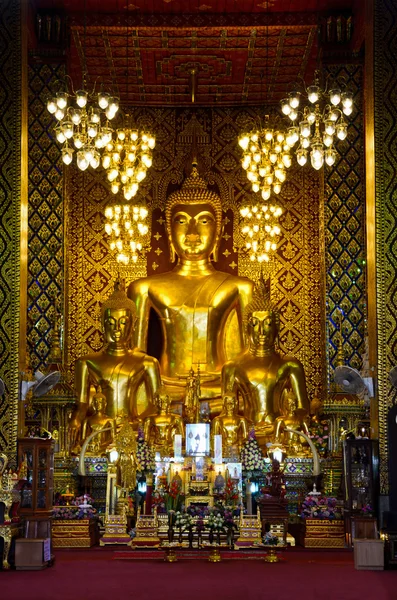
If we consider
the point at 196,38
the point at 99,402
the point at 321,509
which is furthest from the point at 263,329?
the point at 196,38

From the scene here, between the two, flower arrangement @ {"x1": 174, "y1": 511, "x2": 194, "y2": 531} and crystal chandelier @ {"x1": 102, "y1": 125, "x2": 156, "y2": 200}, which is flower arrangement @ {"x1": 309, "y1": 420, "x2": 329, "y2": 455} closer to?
flower arrangement @ {"x1": 174, "y1": 511, "x2": 194, "y2": 531}

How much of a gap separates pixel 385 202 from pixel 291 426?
11.0 feet

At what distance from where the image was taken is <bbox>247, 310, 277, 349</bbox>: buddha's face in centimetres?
1375

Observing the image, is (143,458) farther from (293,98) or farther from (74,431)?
(293,98)

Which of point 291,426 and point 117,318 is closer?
point 291,426

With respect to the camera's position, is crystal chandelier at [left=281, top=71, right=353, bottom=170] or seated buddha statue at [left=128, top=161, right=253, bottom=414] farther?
seated buddha statue at [left=128, top=161, right=253, bottom=414]

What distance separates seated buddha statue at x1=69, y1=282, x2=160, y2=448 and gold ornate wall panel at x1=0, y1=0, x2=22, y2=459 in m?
3.16

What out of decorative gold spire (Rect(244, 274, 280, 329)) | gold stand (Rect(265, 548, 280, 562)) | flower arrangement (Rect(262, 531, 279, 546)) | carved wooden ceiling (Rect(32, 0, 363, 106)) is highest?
carved wooden ceiling (Rect(32, 0, 363, 106))

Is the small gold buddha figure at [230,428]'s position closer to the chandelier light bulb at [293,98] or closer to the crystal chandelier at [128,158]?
the crystal chandelier at [128,158]

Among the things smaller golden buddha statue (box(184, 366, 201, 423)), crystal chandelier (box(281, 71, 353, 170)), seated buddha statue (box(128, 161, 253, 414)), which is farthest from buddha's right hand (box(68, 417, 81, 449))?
crystal chandelier (box(281, 71, 353, 170))

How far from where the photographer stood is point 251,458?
12047 mm

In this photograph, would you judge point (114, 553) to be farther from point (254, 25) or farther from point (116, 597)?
point (254, 25)

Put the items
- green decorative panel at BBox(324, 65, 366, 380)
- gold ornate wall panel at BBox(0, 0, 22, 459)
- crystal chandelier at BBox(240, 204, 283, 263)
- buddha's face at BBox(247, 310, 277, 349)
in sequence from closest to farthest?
gold ornate wall panel at BBox(0, 0, 22, 459)
green decorative panel at BBox(324, 65, 366, 380)
crystal chandelier at BBox(240, 204, 283, 263)
buddha's face at BBox(247, 310, 277, 349)

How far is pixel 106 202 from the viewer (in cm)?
1454
